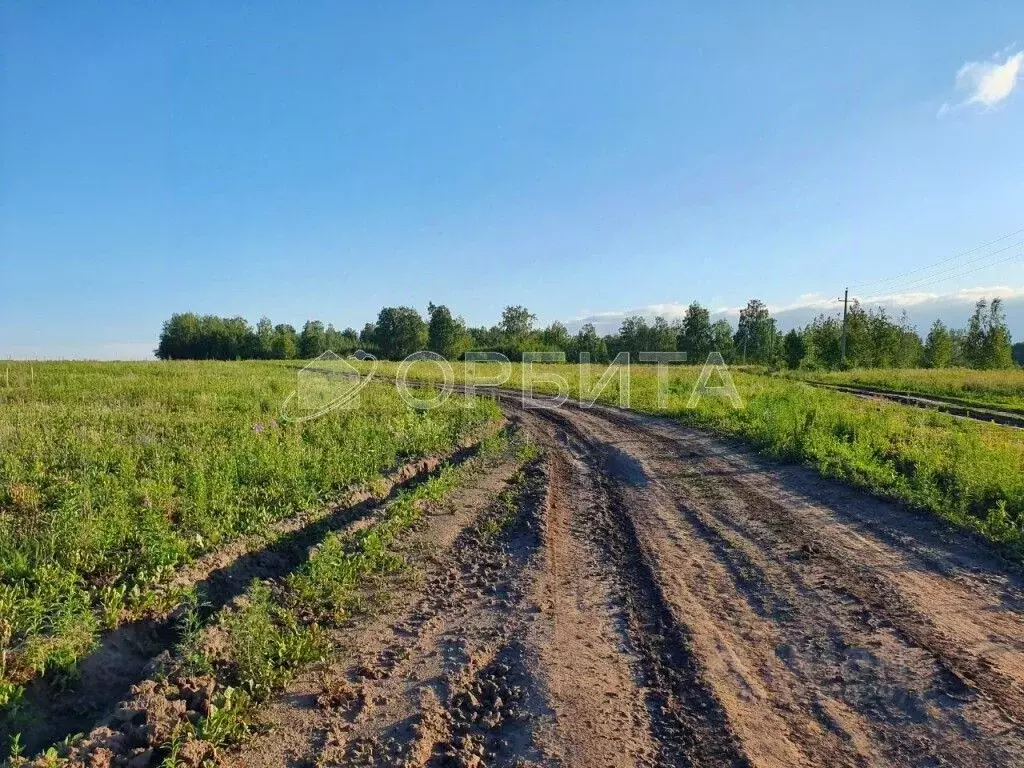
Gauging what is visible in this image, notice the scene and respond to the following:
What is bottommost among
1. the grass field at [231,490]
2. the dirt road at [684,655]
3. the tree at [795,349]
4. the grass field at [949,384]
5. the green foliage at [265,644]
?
the dirt road at [684,655]

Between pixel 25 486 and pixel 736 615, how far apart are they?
760cm

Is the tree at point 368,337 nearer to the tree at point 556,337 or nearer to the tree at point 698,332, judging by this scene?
the tree at point 556,337

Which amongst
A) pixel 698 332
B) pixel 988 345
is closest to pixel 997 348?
pixel 988 345

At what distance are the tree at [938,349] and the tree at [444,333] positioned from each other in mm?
54791

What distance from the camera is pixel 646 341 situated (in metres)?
85.9

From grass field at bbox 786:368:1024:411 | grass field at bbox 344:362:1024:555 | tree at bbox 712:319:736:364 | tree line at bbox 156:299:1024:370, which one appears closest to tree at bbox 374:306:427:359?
tree line at bbox 156:299:1024:370

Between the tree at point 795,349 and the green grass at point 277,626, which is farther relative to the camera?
the tree at point 795,349

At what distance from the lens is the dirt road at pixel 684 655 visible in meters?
3.09

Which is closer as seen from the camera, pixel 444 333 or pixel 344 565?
pixel 344 565

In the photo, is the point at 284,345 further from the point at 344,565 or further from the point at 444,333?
the point at 344,565

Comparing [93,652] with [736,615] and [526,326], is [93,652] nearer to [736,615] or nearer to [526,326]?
[736,615]

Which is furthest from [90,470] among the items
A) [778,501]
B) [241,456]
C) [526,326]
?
[526,326]

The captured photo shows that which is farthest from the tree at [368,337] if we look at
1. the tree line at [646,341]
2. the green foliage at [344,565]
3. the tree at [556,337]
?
the green foliage at [344,565]

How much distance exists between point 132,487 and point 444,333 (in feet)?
232
